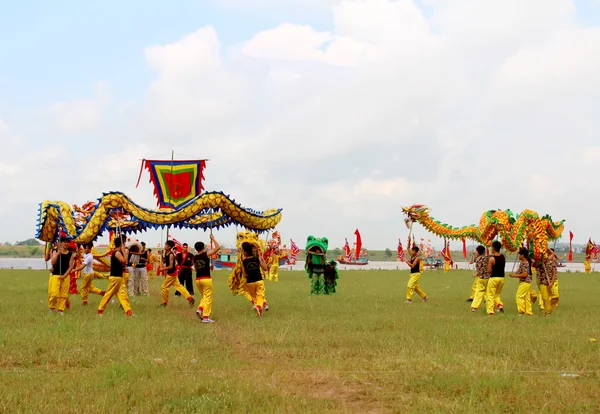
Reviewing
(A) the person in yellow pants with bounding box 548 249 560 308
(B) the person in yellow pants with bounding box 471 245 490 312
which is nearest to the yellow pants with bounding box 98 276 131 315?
(B) the person in yellow pants with bounding box 471 245 490 312

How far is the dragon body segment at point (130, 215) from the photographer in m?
19.9

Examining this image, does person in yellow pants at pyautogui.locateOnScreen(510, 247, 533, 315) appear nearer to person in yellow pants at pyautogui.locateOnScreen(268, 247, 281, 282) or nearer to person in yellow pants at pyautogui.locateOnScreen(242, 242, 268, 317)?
person in yellow pants at pyautogui.locateOnScreen(242, 242, 268, 317)

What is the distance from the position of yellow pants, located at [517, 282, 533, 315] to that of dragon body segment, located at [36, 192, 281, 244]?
31.1 feet

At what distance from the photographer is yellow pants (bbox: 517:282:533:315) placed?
551 inches

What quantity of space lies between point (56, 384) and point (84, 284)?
9.90 metres

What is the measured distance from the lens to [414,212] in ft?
77.2

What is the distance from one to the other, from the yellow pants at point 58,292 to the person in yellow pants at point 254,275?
13.5ft

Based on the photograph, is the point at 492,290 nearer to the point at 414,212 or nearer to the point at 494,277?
the point at 494,277

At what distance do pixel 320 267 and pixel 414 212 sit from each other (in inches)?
233

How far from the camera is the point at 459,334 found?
10.7 m

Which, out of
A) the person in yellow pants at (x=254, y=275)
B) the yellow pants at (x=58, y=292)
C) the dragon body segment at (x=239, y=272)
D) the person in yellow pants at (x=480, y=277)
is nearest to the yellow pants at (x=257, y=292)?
the person in yellow pants at (x=254, y=275)

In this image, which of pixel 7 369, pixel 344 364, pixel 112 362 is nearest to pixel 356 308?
pixel 344 364

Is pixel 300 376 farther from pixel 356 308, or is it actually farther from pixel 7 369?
pixel 356 308

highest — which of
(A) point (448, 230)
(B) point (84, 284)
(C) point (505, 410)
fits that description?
(A) point (448, 230)
